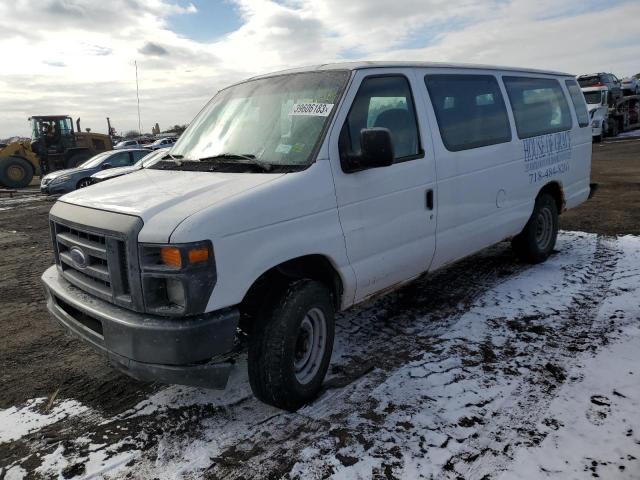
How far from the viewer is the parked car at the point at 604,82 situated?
22.2 metres

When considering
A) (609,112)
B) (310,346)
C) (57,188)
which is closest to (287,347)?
(310,346)

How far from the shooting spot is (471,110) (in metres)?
4.49

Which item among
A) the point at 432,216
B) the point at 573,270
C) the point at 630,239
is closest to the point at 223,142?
the point at 432,216

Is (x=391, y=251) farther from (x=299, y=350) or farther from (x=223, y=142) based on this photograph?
(x=223, y=142)

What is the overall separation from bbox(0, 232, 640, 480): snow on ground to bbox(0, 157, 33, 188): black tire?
20.2 metres

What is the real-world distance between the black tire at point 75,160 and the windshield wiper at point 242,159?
843 inches

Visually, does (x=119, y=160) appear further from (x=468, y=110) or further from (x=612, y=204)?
(x=468, y=110)

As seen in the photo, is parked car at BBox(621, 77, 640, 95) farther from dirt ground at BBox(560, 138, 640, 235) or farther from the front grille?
the front grille

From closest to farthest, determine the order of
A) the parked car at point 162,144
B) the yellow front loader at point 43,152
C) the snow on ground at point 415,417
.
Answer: the snow on ground at point 415,417
the yellow front loader at point 43,152
the parked car at point 162,144

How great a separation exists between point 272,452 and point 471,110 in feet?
10.9

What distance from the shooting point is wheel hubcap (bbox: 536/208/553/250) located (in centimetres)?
580

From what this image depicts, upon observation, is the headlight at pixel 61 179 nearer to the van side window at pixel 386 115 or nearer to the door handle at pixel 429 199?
the van side window at pixel 386 115

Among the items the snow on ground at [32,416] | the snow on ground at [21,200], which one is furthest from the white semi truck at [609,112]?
the snow on ground at [32,416]

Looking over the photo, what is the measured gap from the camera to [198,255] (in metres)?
2.53
